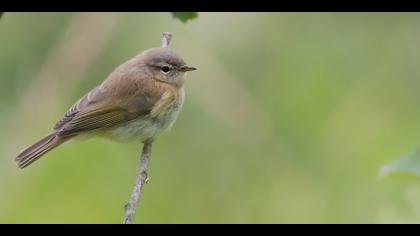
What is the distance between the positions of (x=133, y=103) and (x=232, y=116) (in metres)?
0.80

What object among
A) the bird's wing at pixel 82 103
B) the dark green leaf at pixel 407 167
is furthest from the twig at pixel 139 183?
the dark green leaf at pixel 407 167

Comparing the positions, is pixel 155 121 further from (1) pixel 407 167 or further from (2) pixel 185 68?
(1) pixel 407 167

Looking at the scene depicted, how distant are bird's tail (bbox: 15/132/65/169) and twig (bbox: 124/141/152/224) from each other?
67 centimetres

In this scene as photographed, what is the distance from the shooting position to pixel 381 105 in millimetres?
5207

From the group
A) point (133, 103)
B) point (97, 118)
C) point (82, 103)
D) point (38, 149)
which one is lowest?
point (38, 149)

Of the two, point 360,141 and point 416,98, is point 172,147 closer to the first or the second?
point 360,141

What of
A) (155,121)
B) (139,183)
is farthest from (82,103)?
(139,183)

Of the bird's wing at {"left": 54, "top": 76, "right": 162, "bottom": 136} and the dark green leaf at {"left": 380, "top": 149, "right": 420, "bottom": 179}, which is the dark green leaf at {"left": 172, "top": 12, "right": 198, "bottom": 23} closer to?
the dark green leaf at {"left": 380, "top": 149, "right": 420, "bottom": 179}

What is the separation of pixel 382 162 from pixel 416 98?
138cm

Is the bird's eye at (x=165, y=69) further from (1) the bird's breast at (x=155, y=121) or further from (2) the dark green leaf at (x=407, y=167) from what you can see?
(2) the dark green leaf at (x=407, y=167)

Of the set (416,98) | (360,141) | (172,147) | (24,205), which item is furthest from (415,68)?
(24,205)

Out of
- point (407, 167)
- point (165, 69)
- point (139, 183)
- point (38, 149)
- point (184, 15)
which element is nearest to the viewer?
point (407, 167)

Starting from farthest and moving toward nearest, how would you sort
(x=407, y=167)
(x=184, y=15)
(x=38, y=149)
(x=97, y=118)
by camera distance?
(x=97, y=118), (x=38, y=149), (x=184, y=15), (x=407, y=167)

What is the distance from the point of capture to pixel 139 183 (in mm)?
3693
